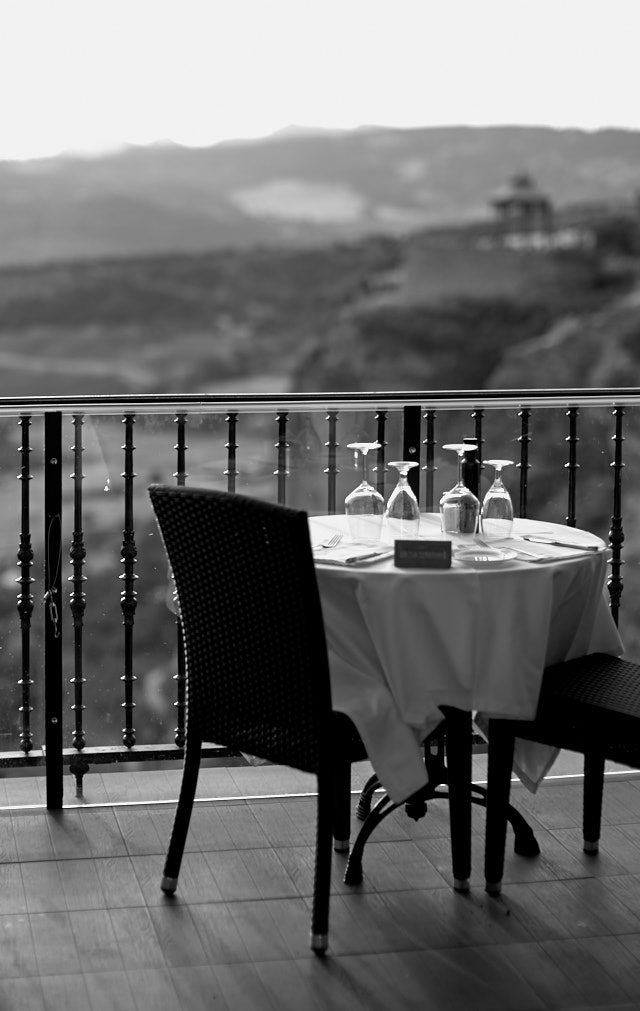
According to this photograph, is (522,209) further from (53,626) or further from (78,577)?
(53,626)

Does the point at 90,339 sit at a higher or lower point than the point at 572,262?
lower

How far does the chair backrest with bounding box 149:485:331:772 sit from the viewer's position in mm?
2320

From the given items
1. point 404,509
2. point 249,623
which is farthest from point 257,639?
point 404,509

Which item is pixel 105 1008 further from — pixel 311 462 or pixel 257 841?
pixel 311 462

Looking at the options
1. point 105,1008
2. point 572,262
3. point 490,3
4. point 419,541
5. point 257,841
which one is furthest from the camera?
point 572,262

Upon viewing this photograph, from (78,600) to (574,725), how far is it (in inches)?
64.8

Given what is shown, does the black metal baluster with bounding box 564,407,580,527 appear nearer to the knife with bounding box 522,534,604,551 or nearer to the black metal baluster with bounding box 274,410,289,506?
the knife with bounding box 522,534,604,551

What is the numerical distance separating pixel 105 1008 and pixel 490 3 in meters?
23.2

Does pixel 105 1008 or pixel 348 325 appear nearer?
pixel 105 1008

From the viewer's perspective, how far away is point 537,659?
256cm

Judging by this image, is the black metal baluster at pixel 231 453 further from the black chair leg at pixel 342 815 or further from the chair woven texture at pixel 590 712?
the chair woven texture at pixel 590 712

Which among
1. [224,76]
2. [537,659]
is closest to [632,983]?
[537,659]

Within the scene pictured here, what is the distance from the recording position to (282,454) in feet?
11.3

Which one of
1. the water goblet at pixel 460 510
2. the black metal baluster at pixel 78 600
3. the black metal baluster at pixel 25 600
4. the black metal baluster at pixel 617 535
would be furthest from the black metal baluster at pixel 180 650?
the black metal baluster at pixel 617 535
